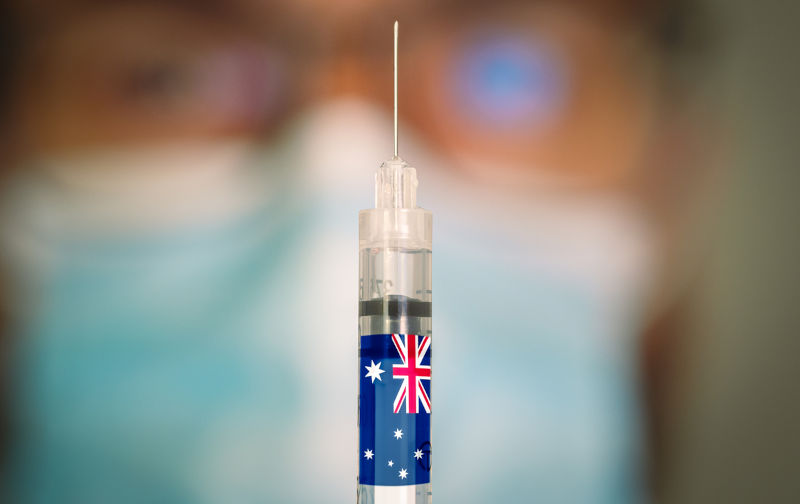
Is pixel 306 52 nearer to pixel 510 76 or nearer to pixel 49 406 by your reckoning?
pixel 510 76

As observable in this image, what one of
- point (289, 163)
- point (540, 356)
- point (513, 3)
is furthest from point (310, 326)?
point (513, 3)

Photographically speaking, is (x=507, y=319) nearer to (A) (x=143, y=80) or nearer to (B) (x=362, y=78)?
(B) (x=362, y=78)

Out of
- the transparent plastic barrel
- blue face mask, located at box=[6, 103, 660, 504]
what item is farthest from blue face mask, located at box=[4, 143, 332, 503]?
the transparent plastic barrel

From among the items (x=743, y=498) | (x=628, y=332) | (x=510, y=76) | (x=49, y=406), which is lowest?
(x=743, y=498)

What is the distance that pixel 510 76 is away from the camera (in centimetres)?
157

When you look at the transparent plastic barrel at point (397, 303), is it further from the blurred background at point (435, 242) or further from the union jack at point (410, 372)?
the blurred background at point (435, 242)

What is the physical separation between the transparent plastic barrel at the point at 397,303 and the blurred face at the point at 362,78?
35cm

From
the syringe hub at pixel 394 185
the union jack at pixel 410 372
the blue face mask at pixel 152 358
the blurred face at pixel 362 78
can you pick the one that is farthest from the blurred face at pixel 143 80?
the union jack at pixel 410 372

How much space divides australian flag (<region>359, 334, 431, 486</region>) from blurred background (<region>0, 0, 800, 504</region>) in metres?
0.23

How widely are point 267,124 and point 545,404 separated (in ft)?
2.27

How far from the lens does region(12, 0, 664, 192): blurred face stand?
144cm

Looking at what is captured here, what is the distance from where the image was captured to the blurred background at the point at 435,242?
4.60 feet

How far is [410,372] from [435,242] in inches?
13.9

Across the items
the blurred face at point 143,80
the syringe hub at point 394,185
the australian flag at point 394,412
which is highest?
the blurred face at point 143,80
